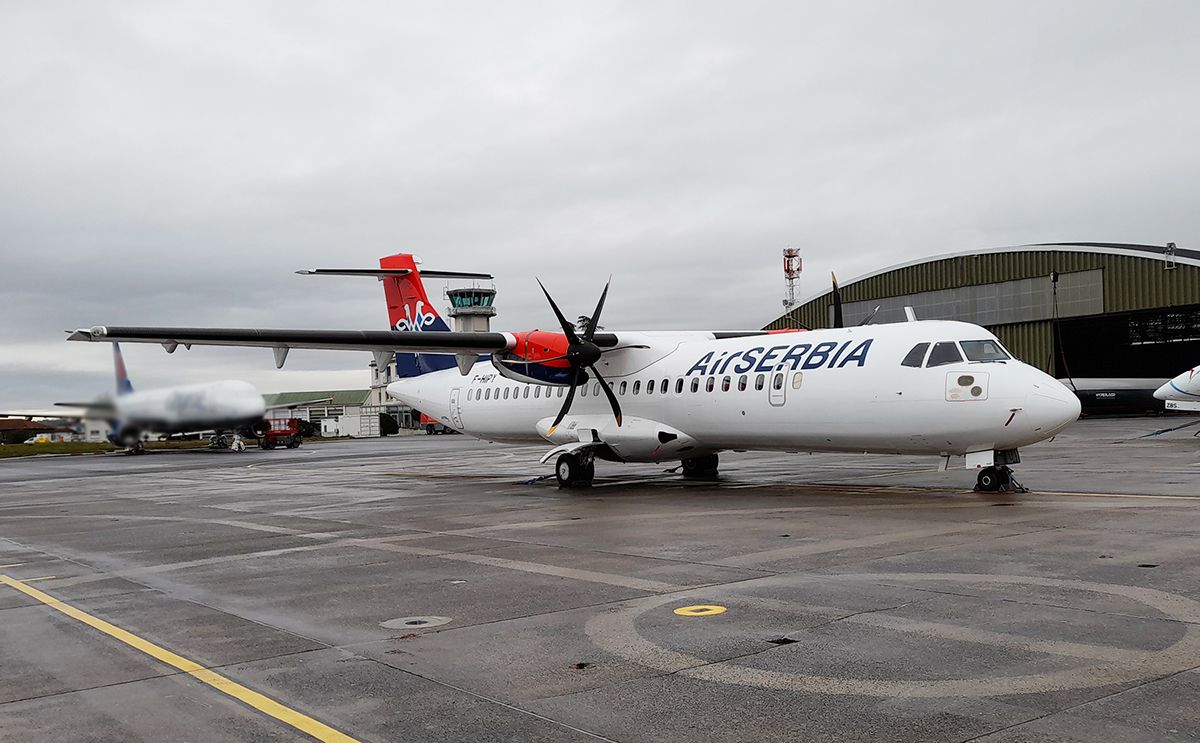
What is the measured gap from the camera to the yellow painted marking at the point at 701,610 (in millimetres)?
8406

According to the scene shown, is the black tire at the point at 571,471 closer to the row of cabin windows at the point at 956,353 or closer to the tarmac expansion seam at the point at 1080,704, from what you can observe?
the row of cabin windows at the point at 956,353

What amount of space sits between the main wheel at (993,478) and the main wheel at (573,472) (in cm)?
863

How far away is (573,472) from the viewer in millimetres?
22438

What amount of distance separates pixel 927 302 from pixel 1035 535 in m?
56.6

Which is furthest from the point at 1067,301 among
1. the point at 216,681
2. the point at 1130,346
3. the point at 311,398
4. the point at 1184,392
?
the point at 311,398

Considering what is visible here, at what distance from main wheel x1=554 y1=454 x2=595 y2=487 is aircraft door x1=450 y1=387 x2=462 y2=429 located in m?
5.35

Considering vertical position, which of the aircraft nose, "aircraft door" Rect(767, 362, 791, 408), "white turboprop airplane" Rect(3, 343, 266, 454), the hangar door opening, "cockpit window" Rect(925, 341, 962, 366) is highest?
the hangar door opening

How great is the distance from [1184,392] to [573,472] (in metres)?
28.7

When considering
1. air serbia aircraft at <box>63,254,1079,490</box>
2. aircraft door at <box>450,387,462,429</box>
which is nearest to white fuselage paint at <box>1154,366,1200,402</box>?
air serbia aircraft at <box>63,254,1079,490</box>

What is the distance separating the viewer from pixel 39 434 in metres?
3.09

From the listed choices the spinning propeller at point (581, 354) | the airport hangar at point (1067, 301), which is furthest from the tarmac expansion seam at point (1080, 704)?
the airport hangar at point (1067, 301)

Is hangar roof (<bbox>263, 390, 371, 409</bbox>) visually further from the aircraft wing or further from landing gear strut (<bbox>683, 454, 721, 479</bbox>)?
landing gear strut (<bbox>683, 454, 721, 479</bbox>)

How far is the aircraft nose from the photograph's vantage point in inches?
615

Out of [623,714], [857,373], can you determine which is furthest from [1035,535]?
[623,714]
